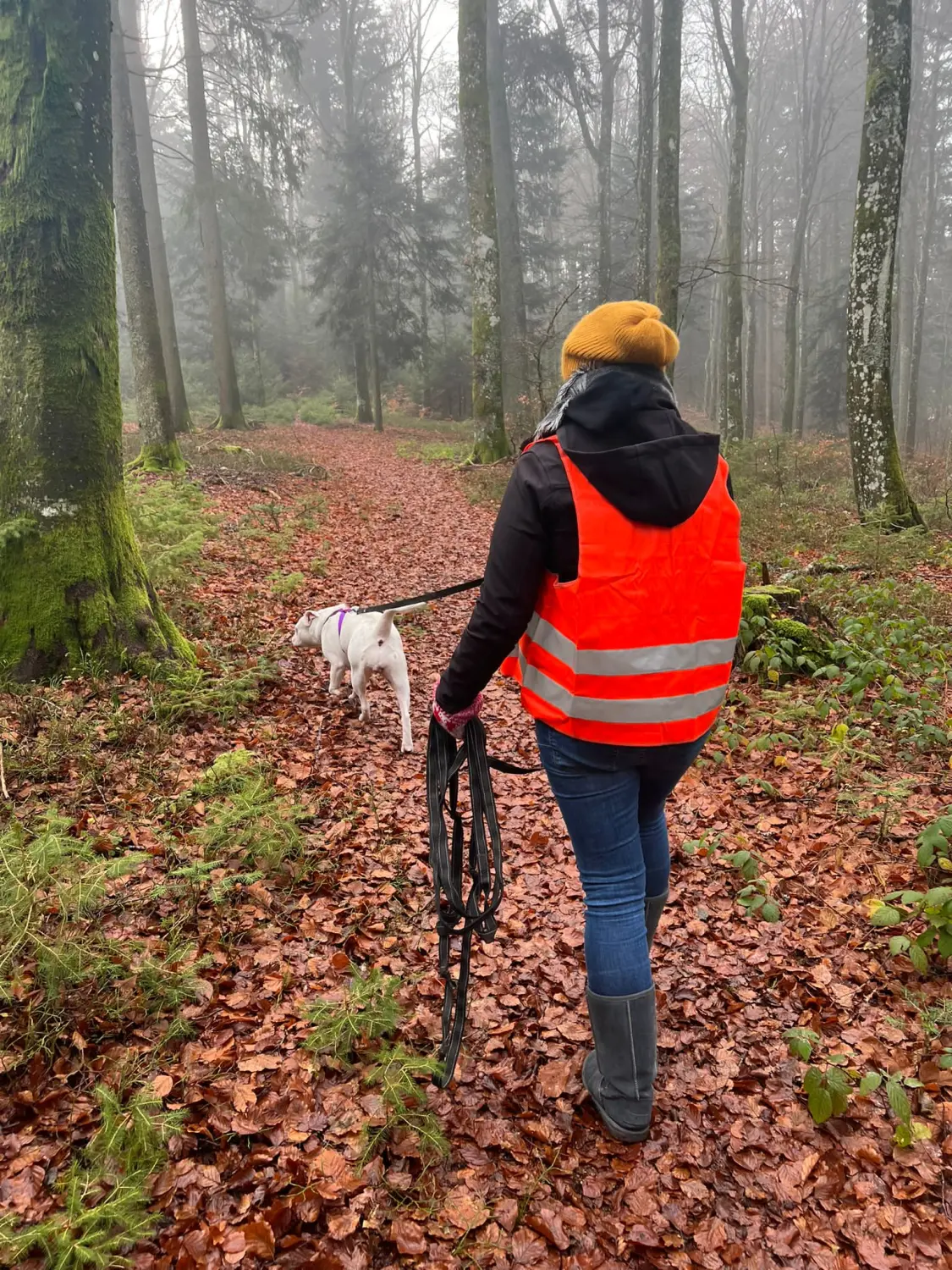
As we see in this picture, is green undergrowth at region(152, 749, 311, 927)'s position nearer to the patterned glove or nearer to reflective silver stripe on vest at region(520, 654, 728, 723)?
the patterned glove

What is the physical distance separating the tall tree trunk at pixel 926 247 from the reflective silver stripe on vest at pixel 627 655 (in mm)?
21461

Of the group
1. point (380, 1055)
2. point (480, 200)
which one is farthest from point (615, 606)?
point (480, 200)

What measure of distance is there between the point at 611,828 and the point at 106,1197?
189 cm

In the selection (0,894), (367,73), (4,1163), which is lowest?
(4,1163)

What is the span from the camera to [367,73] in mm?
30453

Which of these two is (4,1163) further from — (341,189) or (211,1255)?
(341,189)

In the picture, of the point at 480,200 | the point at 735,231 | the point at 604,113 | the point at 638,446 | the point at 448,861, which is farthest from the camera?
the point at 604,113

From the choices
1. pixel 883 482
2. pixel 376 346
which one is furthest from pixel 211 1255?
pixel 376 346

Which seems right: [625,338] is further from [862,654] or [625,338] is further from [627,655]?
[862,654]

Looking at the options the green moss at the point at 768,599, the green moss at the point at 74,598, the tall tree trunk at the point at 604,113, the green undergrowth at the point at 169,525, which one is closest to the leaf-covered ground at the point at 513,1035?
the green moss at the point at 74,598

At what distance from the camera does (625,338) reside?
216 cm

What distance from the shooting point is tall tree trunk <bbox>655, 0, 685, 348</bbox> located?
13094mm

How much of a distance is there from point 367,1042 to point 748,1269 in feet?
4.85

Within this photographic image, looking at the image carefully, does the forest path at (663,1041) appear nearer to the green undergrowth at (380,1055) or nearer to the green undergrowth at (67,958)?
the green undergrowth at (380,1055)
